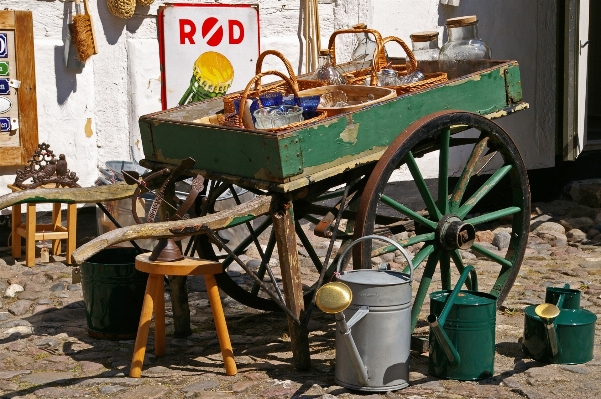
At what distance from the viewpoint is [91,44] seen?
6977mm

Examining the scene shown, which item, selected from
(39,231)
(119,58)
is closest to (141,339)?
(39,231)

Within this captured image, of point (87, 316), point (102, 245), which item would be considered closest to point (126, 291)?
point (87, 316)

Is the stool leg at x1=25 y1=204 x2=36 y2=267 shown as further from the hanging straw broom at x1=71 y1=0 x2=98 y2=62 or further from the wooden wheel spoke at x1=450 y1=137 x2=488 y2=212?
the wooden wheel spoke at x1=450 y1=137 x2=488 y2=212

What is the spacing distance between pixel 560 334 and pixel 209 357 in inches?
69.2

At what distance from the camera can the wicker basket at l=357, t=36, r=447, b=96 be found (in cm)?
500

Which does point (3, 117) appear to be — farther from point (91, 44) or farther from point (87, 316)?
point (87, 316)

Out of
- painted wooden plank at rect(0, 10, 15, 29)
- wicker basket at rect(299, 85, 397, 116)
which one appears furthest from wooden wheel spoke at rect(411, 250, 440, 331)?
painted wooden plank at rect(0, 10, 15, 29)

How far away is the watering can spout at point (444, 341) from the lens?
13.9ft

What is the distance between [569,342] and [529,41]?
427 cm

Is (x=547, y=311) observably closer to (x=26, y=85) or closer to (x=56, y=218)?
(x=56, y=218)

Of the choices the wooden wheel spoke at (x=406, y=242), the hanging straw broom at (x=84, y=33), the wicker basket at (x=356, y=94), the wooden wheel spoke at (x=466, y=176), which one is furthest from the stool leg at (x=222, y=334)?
the hanging straw broom at (x=84, y=33)

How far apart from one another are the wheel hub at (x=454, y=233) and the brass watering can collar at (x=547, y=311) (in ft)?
1.65

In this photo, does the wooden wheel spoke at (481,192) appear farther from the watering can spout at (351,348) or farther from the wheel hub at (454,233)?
the watering can spout at (351,348)

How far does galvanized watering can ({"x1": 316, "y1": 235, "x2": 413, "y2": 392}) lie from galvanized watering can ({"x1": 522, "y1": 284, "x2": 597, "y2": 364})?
2.36 feet
